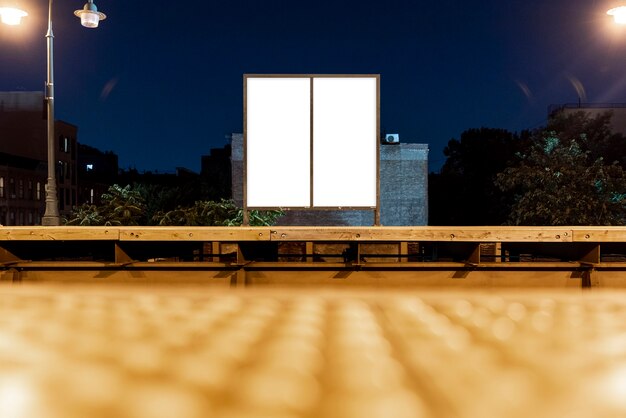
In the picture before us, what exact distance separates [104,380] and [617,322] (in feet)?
12.6

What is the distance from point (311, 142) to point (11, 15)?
538 cm

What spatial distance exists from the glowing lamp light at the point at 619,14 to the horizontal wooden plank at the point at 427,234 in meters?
3.20

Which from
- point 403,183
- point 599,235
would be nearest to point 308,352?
point 599,235

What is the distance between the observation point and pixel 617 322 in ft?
13.8

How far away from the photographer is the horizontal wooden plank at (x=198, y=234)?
505 centimetres

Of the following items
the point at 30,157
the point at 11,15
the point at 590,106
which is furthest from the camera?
the point at 30,157

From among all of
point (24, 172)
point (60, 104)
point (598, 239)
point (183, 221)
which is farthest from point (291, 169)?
point (60, 104)

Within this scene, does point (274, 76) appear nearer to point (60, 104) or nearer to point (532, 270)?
point (532, 270)

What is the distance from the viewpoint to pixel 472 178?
4219cm

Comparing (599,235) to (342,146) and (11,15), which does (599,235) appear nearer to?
(342,146)

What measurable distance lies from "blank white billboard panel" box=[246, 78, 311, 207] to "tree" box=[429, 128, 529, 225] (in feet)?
108

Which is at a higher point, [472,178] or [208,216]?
[472,178]

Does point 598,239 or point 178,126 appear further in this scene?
point 178,126

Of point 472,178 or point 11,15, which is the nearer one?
point 11,15
